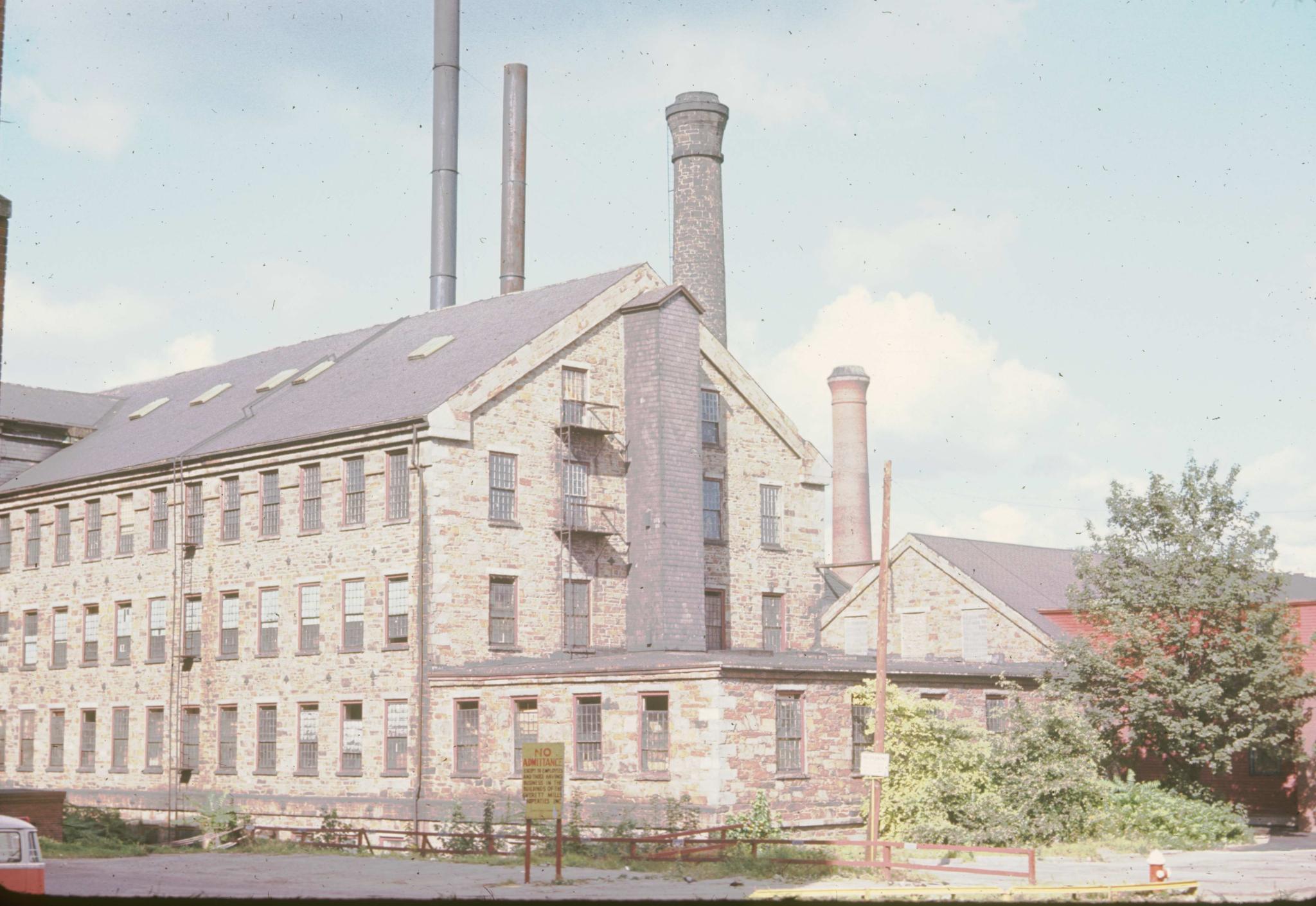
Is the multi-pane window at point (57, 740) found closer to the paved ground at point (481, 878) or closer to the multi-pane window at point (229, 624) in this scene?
the multi-pane window at point (229, 624)

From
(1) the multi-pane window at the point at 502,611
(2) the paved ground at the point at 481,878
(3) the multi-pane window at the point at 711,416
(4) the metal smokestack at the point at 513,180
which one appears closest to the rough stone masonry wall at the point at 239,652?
(1) the multi-pane window at the point at 502,611

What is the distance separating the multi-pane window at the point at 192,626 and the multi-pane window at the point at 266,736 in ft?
10.9

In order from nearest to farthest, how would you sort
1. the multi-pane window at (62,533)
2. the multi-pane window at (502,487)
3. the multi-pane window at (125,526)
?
the multi-pane window at (502,487), the multi-pane window at (125,526), the multi-pane window at (62,533)

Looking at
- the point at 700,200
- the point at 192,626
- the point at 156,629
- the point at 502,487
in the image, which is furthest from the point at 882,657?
the point at 700,200

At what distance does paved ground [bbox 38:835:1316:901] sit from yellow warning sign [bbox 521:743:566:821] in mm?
1186

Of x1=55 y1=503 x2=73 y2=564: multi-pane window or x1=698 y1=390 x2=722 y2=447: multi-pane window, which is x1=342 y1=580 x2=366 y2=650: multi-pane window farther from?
x1=55 y1=503 x2=73 y2=564: multi-pane window

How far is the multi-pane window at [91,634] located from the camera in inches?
1906

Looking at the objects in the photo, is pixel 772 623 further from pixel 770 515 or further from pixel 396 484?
pixel 396 484

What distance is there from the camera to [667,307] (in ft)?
141

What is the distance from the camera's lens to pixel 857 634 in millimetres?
51625

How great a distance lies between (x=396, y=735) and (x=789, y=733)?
32.5 ft

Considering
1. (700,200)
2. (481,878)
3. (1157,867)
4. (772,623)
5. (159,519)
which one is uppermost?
(700,200)

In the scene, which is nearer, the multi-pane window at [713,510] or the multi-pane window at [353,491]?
the multi-pane window at [353,491]

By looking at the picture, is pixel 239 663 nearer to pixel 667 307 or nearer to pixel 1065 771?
pixel 667 307
